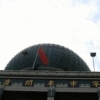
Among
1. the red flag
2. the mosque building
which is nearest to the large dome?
the red flag

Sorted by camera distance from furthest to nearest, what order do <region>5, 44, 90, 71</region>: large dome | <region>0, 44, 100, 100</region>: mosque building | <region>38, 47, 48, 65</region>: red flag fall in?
<region>5, 44, 90, 71</region>: large dome < <region>38, 47, 48, 65</region>: red flag < <region>0, 44, 100, 100</region>: mosque building

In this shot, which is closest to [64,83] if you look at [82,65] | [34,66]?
[34,66]

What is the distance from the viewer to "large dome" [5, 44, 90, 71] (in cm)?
4950

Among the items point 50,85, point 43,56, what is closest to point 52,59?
point 43,56

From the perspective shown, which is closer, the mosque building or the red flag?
the mosque building

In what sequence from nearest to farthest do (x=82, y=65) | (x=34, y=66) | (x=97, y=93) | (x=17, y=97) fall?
(x=97, y=93)
(x=17, y=97)
(x=34, y=66)
(x=82, y=65)

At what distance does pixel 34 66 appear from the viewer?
4850 centimetres

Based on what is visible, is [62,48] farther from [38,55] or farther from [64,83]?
[64,83]

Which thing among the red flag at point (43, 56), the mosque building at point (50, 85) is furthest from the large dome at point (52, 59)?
the mosque building at point (50, 85)

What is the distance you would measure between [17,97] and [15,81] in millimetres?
2118

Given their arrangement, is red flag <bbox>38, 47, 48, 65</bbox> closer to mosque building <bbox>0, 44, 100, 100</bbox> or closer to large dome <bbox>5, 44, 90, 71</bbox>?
large dome <bbox>5, 44, 90, 71</bbox>

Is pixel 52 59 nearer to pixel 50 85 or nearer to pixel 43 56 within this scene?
pixel 43 56

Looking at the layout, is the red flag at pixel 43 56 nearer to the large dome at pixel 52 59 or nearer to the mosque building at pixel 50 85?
the large dome at pixel 52 59

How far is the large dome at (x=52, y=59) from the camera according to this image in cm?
4950
